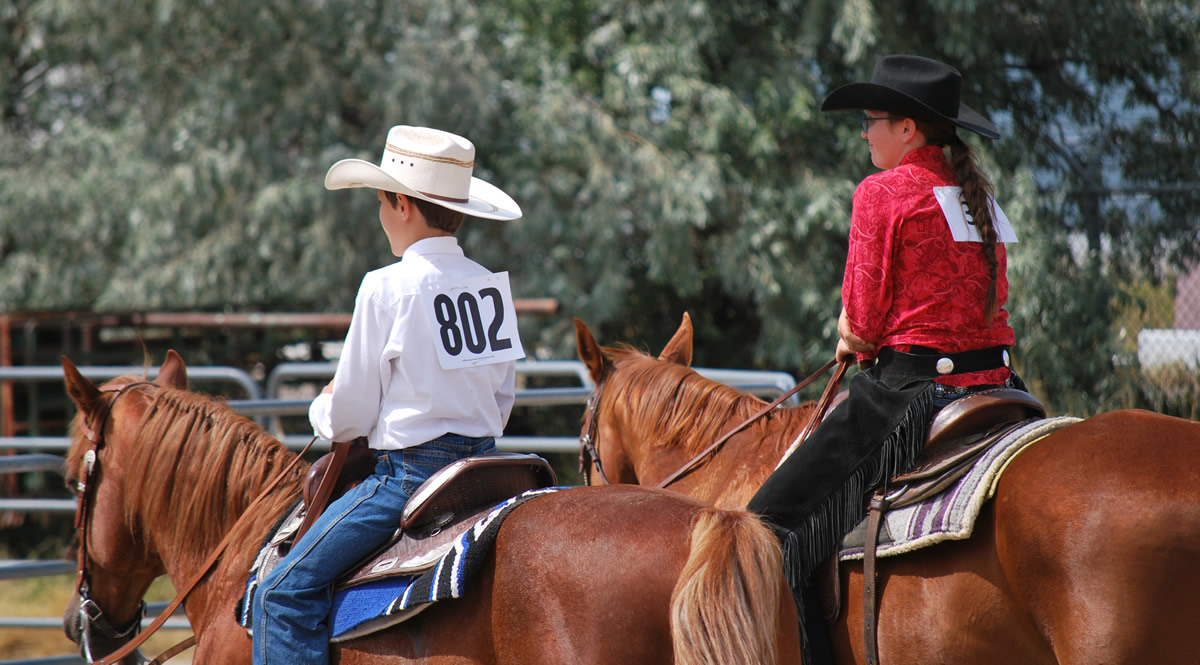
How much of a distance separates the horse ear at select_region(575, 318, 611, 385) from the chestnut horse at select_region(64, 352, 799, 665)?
1402 millimetres

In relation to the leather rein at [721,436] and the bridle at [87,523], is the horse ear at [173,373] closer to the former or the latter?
the bridle at [87,523]

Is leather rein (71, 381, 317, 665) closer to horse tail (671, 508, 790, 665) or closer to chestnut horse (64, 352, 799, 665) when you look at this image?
chestnut horse (64, 352, 799, 665)

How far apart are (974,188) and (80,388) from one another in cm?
266

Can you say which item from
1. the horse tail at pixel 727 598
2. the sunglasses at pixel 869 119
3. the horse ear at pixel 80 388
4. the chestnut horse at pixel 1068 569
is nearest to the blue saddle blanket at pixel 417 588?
the horse tail at pixel 727 598

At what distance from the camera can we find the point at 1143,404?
25.1 ft

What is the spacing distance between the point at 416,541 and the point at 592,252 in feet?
20.7

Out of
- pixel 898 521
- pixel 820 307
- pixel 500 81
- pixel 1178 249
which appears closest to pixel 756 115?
pixel 820 307

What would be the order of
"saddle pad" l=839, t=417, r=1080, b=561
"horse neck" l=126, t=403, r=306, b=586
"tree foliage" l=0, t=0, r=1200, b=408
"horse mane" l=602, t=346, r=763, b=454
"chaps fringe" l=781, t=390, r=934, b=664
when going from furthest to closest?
"tree foliage" l=0, t=0, r=1200, b=408 → "horse mane" l=602, t=346, r=763, b=454 → "horse neck" l=126, t=403, r=306, b=586 → "chaps fringe" l=781, t=390, r=934, b=664 → "saddle pad" l=839, t=417, r=1080, b=561

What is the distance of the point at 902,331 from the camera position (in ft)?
9.49

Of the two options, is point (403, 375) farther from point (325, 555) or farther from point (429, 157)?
point (429, 157)

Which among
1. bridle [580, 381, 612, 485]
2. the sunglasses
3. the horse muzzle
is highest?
the sunglasses

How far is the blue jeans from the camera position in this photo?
240cm

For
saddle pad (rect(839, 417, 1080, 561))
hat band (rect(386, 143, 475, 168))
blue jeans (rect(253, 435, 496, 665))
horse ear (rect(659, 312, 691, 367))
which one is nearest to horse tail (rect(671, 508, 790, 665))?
saddle pad (rect(839, 417, 1080, 561))

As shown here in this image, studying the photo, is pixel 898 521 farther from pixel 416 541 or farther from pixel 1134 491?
pixel 416 541
